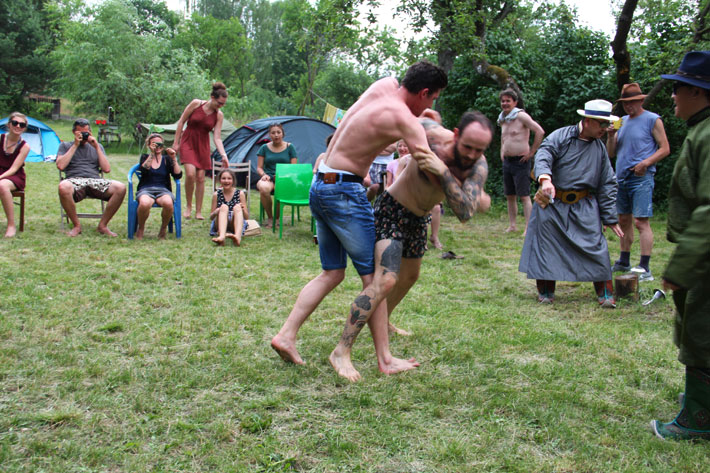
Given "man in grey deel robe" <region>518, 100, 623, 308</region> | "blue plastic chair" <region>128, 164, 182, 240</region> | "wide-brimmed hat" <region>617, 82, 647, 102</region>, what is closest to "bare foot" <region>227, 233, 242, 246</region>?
"blue plastic chair" <region>128, 164, 182, 240</region>

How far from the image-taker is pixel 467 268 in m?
6.30

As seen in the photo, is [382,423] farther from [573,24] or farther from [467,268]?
[573,24]

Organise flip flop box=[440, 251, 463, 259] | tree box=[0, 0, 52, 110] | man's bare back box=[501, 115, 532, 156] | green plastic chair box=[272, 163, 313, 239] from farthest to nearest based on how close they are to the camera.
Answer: tree box=[0, 0, 52, 110]
man's bare back box=[501, 115, 532, 156]
green plastic chair box=[272, 163, 313, 239]
flip flop box=[440, 251, 463, 259]

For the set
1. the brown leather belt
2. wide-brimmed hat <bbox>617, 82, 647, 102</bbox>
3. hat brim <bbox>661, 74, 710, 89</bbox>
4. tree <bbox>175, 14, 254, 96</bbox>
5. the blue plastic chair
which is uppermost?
tree <bbox>175, 14, 254, 96</bbox>

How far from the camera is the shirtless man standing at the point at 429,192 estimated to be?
2990 mm

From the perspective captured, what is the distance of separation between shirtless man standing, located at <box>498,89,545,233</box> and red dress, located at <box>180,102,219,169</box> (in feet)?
13.7

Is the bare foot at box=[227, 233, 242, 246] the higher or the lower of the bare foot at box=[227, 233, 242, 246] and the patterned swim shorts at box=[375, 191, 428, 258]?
the lower

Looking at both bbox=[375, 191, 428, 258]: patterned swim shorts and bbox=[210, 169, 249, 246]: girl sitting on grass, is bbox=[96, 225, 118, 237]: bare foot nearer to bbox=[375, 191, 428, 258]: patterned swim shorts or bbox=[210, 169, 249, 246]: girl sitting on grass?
bbox=[210, 169, 249, 246]: girl sitting on grass

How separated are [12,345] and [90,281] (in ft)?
5.20

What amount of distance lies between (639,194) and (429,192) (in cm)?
375

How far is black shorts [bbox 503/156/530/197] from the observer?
8297mm

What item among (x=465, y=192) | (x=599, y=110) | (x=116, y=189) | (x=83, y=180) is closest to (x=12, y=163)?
(x=83, y=180)

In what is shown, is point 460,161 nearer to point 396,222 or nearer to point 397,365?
point 396,222

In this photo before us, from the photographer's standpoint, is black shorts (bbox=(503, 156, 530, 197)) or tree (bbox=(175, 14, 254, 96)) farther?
tree (bbox=(175, 14, 254, 96))
